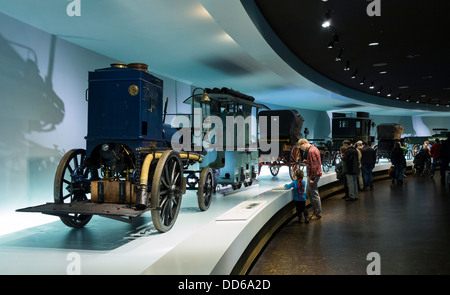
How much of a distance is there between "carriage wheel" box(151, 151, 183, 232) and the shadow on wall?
2.50m

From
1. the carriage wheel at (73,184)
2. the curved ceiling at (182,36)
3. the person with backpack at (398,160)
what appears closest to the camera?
the carriage wheel at (73,184)

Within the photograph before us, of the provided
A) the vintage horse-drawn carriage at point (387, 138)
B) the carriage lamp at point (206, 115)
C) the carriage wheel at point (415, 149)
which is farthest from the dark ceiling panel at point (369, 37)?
the carriage wheel at point (415, 149)

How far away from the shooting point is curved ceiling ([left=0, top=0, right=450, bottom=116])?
601 cm

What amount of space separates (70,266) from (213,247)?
155cm

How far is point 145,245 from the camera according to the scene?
457 centimetres

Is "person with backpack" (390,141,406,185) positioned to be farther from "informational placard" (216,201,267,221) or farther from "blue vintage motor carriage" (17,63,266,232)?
"blue vintage motor carriage" (17,63,266,232)

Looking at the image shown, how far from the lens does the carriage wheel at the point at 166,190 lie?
4750mm

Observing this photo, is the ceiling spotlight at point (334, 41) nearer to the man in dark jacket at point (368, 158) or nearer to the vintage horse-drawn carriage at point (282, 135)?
the vintage horse-drawn carriage at point (282, 135)

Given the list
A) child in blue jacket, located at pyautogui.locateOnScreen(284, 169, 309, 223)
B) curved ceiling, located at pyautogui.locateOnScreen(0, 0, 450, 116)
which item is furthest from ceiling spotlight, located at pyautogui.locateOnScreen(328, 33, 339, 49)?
child in blue jacket, located at pyautogui.locateOnScreen(284, 169, 309, 223)

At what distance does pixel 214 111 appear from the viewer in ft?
29.1

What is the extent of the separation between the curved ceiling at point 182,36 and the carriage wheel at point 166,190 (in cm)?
269
